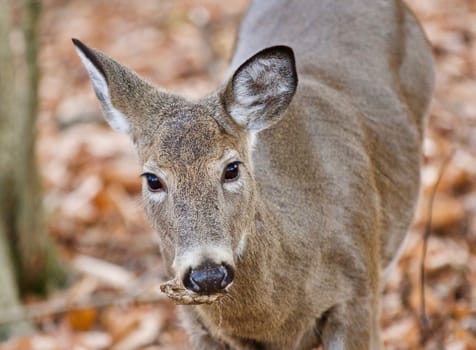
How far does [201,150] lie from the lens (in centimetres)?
437

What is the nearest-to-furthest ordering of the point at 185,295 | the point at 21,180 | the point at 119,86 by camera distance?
the point at 185,295, the point at 119,86, the point at 21,180

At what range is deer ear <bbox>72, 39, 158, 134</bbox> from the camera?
475cm

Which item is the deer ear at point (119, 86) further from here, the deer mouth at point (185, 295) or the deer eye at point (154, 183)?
the deer mouth at point (185, 295)

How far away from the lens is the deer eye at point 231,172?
4395mm

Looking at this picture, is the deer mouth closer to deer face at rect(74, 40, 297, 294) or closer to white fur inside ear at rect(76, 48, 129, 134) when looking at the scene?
deer face at rect(74, 40, 297, 294)

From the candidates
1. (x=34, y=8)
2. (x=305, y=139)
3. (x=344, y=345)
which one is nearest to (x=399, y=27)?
(x=305, y=139)

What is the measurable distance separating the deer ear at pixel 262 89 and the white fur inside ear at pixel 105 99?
510 millimetres

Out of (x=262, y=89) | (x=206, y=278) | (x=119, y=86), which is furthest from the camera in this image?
(x=119, y=86)

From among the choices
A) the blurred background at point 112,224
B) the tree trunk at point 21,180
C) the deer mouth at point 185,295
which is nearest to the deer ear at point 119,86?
the deer mouth at point 185,295

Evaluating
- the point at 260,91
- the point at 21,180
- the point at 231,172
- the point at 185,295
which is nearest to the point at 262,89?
the point at 260,91

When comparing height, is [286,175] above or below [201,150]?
below

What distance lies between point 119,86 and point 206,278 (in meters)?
1.17

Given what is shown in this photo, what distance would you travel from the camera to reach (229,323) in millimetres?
4758

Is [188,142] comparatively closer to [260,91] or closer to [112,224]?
[260,91]
